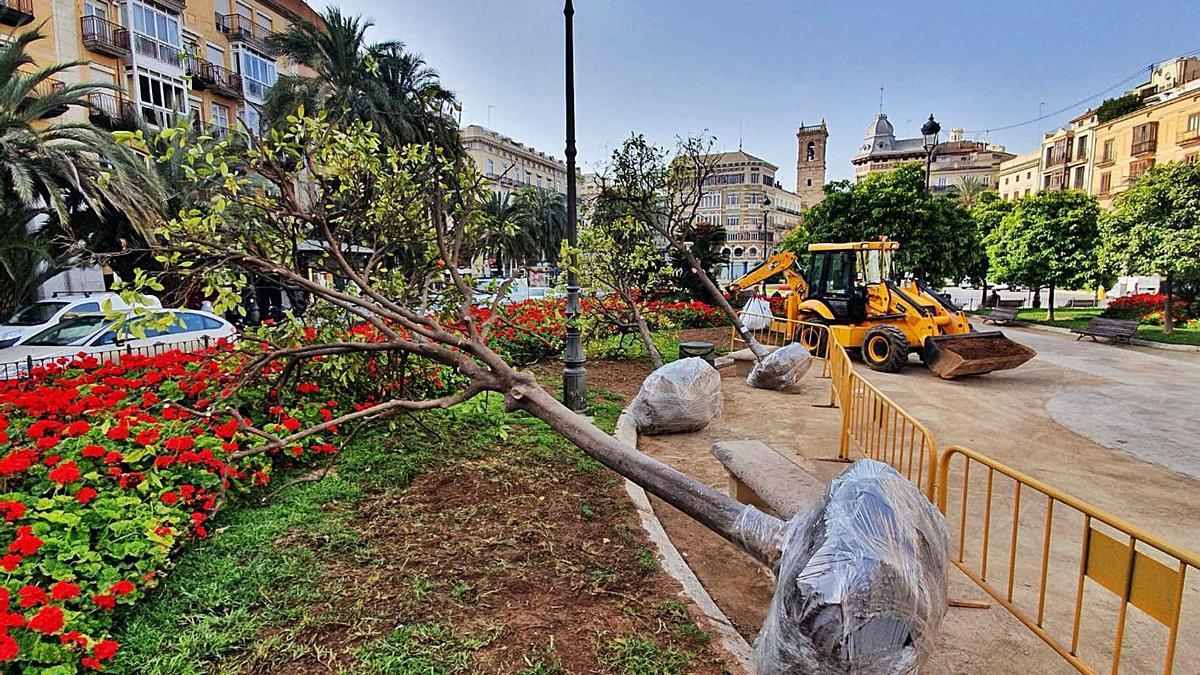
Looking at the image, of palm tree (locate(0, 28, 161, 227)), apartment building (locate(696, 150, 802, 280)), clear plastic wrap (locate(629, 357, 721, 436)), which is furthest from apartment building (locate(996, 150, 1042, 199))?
palm tree (locate(0, 28, 161, 227))

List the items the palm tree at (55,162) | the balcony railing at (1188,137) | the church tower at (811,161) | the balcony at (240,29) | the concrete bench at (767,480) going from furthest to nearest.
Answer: the church tower at (811,161)
the balcony railing at (1188,137)
the balcony at (240,29)
the palm tree at (55,162)
the concrete bench at (767,480)

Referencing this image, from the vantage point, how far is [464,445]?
5.69m

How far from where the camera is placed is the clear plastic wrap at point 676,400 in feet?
22.9

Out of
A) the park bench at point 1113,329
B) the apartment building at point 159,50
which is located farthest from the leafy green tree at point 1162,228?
the apartment building at point 159,50

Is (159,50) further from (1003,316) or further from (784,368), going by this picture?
(1003,316)

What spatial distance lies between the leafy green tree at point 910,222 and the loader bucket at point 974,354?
13.2 metres

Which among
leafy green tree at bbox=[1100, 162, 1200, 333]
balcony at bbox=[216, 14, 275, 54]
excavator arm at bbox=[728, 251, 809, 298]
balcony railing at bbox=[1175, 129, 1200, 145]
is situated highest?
balcony at bbox=[216, 14, 275, 54]

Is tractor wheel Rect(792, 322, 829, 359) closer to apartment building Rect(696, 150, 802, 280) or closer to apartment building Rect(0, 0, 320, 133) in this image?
apartment building Rect(0, 0, 320, 133)

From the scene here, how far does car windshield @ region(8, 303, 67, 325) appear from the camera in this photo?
10992 millimetres

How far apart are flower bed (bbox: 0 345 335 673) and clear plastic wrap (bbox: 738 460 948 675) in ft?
9.16

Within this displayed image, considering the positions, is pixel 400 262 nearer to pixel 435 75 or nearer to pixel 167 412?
pixel 167 412

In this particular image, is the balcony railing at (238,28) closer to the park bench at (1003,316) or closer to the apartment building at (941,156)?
the park bench at (1003,316)

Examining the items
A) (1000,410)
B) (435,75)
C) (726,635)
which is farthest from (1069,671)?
(435,75)

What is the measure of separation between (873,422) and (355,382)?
5181 mm
